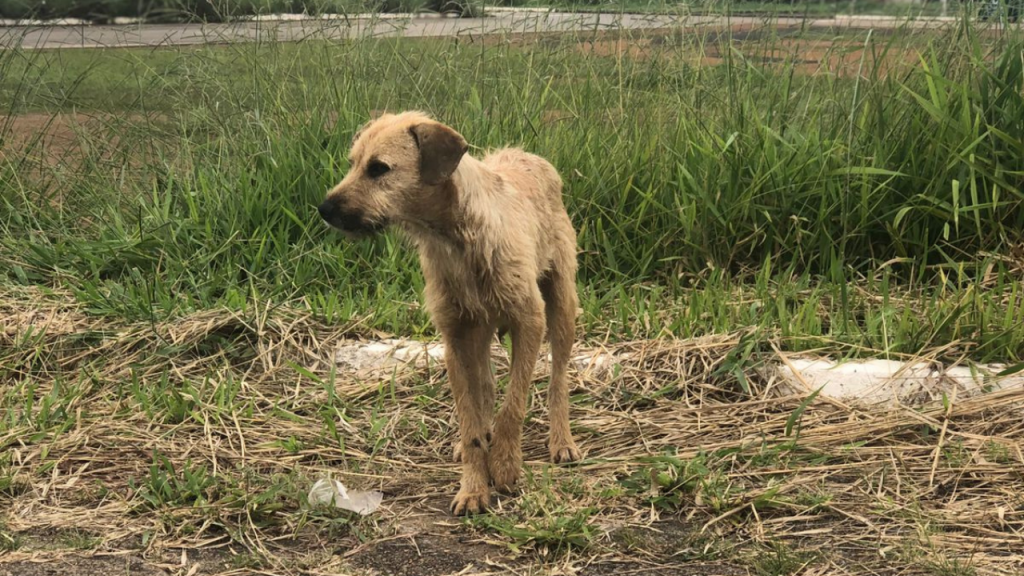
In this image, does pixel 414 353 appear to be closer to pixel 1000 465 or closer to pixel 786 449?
pixel 786 449

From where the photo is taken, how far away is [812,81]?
19.9 feet

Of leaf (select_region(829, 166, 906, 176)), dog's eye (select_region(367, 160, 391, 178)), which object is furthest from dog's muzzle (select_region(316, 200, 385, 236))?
leaf (select_region(829, 166, 906, 176))

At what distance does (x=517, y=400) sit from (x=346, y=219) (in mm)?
899

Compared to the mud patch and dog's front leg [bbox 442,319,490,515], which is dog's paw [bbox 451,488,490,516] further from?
the mud patch

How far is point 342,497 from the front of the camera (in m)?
3.54

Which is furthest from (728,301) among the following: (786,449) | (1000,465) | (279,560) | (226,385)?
(279,560)

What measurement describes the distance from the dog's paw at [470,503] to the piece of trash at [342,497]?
27cm

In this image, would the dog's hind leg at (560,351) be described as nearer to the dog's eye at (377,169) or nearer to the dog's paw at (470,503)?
the dog's paw at (470,503)

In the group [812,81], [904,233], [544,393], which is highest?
[812,81]

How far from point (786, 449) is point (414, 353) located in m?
1.79

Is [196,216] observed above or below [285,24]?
below

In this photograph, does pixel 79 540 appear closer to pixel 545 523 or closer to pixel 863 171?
pixel 545 523

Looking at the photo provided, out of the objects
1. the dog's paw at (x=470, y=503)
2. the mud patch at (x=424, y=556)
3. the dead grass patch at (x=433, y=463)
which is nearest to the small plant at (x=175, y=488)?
the dead grass patch at (x=433, y=463)

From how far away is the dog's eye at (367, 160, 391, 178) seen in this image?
11.9ft
